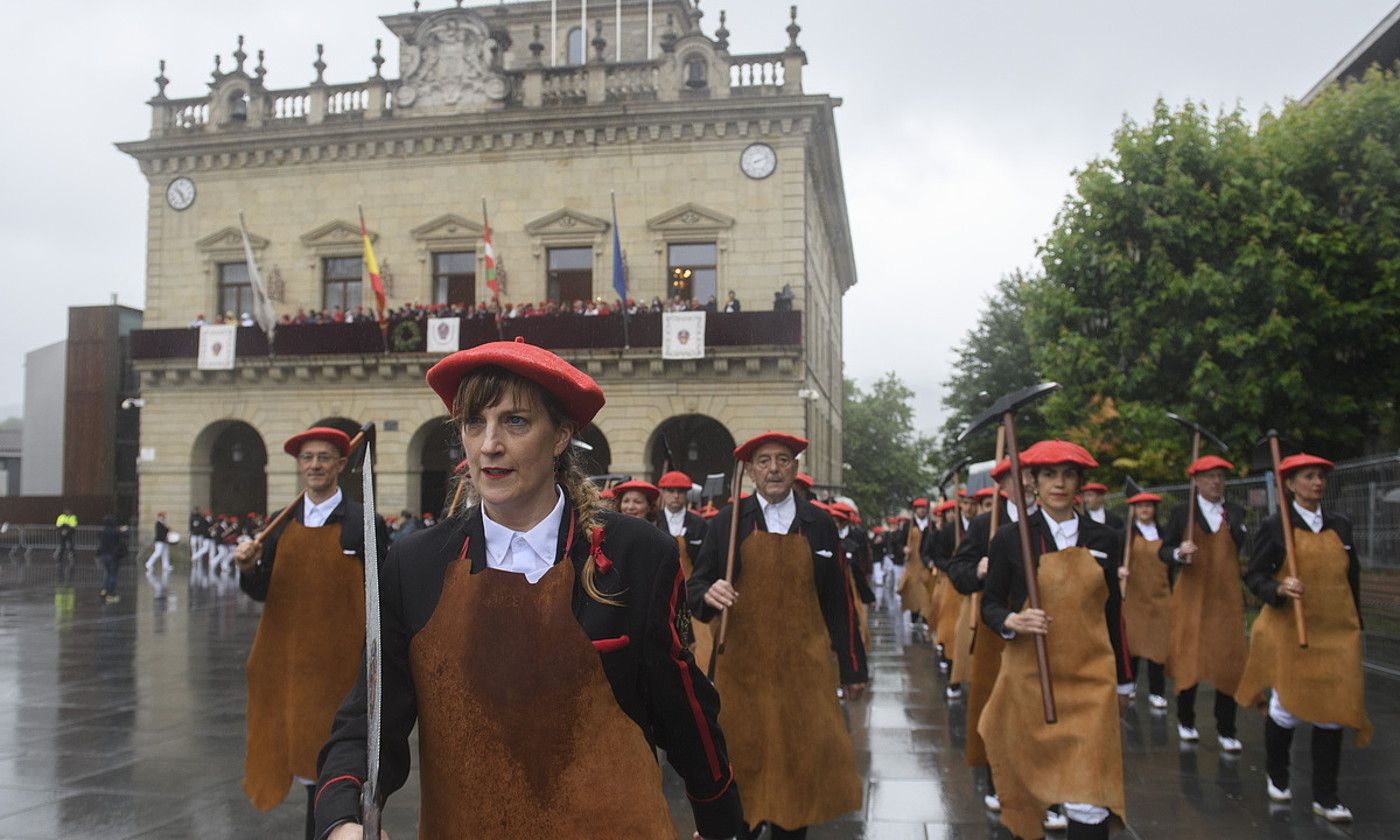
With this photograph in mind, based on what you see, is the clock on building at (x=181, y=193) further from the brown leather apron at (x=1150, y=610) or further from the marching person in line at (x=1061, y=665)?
the marching person in line at (x=1061, y=665)

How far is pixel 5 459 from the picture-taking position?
51.7 m

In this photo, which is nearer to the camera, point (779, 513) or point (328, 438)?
point (779, 513)

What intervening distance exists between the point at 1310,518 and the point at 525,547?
613 centimetres

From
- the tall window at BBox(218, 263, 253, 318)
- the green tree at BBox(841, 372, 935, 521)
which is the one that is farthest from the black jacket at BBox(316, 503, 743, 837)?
the green tree at BBox(841, 372, 935, 521)

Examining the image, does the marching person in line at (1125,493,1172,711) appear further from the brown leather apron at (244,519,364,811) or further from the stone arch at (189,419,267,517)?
the stone arch at (189,419,267,517)

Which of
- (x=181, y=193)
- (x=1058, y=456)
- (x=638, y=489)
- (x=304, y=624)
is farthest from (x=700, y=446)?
(x=1058, y=456)

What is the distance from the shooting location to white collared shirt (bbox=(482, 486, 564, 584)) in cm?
258

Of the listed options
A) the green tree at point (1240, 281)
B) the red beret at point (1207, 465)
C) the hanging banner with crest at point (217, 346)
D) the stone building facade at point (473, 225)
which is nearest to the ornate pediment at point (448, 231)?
the stone building facade at point (473, 225)

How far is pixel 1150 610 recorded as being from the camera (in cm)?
1035

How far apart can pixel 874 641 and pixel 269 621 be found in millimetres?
11770

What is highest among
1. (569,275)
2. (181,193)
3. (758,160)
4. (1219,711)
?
(181,193)

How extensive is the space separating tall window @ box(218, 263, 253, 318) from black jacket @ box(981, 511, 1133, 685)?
30.2 metres

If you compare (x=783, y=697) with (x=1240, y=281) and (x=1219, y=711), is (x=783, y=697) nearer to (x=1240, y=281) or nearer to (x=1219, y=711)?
(x=1219, y=711)

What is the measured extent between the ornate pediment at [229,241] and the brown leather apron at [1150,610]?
27294mm
